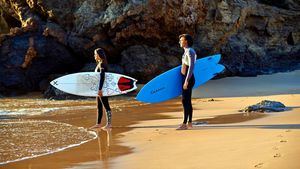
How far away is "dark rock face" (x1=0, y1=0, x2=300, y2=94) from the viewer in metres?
14.2

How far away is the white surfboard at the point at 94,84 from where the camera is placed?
847cm

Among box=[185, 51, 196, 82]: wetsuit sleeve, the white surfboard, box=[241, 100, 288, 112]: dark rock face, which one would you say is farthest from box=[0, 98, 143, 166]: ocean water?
box=[241, 100, 288, 112]: dark rock face

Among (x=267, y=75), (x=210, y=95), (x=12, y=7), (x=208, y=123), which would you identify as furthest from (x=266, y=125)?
(x=12, y=7)

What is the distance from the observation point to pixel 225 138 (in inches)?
224

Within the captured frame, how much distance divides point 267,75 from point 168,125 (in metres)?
8.98

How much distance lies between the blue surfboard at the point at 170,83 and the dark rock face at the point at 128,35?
5578 mm

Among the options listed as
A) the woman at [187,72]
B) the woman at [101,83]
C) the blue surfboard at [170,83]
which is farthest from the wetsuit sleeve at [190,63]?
the woman at [101,83]

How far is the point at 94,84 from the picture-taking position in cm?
880

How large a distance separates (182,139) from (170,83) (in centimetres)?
226

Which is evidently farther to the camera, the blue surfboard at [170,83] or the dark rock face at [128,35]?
the dark rock face at [128,35]

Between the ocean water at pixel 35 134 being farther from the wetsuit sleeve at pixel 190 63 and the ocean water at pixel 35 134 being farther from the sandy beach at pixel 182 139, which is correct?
the wetsuit sleeve at pixel 190 63

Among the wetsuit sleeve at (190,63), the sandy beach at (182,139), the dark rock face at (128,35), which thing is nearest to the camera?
the sandy beach at (182,139)

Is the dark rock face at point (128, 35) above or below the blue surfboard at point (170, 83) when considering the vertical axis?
above

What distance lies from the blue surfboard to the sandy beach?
420 millimetres
